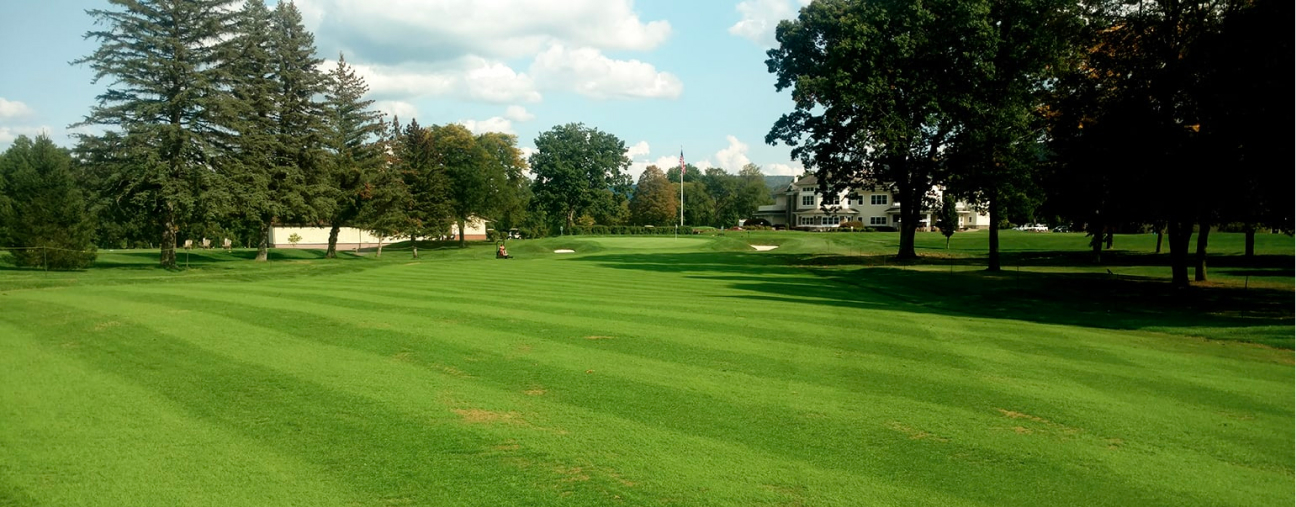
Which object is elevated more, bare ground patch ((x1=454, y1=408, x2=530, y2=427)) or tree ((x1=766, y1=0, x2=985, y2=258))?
tree ((x1=766, y1=0, x2=985, y2=258))

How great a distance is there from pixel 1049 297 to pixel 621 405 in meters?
19.8

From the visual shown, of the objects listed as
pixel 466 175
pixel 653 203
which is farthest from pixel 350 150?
pixel 653 203

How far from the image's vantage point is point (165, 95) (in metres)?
38.5

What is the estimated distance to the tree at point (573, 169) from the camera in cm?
10469

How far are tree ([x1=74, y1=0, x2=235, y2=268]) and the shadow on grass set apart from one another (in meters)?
24.3

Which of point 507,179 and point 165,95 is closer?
point 165,95

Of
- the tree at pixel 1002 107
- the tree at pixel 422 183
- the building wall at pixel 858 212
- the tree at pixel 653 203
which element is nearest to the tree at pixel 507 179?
the tree at pixel 422 183

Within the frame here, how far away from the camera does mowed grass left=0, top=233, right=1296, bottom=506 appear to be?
609cm

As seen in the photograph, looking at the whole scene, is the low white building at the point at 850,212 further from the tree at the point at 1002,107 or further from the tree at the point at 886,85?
the tree at the point at 1002,107

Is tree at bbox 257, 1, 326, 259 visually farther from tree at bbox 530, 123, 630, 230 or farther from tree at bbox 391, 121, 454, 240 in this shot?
tree at bbox 530, 123, 630, 230

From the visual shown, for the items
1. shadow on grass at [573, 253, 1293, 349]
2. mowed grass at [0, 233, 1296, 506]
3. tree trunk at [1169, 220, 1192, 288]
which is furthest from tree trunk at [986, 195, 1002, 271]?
mowed grass at [0, 233, 1296, 506]

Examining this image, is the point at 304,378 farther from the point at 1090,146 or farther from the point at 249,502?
the point at 1090,146

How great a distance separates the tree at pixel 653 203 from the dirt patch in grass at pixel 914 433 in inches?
4294

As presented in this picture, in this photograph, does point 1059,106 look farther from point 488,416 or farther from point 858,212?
point 858,212
